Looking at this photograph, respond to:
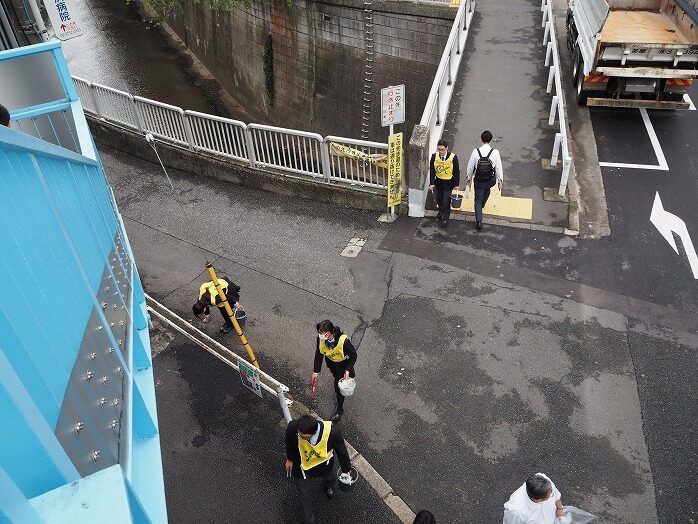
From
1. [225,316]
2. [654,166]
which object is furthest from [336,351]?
[654,166]

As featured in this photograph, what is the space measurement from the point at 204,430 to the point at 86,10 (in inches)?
1570

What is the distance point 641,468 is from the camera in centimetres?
545

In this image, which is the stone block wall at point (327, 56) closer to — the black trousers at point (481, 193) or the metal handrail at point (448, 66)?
the metal handrail at point (448, 66)

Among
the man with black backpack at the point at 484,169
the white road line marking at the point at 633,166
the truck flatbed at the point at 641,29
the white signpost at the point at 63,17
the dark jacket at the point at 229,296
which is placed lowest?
the white road line marking at the point at 633,166

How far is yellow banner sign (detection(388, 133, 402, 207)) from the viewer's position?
870 centimetres

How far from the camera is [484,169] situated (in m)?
8.16

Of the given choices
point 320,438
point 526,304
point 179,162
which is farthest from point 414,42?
point 320,438

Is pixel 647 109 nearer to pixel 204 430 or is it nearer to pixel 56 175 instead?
pixel 204 430

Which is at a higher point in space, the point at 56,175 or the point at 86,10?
the point at 56,175

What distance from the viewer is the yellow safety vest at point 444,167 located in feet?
27.1

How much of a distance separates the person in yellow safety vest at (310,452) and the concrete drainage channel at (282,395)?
0.48 m

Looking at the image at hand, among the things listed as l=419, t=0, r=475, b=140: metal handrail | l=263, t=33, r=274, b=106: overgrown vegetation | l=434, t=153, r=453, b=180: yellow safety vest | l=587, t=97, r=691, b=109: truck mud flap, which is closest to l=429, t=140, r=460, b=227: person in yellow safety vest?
l=434, t=153, r=453, b=180: yellow safety vest

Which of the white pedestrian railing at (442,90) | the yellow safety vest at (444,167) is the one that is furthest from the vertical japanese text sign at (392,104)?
the yellow safety vest at (444,167)

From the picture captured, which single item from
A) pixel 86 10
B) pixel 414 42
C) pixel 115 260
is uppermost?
pixel 115 260
